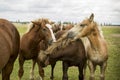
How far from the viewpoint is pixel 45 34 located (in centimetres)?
880

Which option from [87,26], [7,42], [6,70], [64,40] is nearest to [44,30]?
[87,26]

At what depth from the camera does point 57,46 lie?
7234 mm

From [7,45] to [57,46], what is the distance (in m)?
1.23

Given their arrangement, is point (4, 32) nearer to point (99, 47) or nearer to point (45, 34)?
point (45, 34)

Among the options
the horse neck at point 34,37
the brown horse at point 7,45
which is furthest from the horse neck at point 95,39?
the brown horse at point 7,45

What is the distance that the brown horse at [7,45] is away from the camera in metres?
6.57

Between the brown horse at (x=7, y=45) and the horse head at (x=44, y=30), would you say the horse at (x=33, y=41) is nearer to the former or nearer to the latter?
the horse head at (x=44, y=30)

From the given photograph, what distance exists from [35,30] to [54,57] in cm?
126

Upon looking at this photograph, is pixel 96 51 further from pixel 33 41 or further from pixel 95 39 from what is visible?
pixel 33 41

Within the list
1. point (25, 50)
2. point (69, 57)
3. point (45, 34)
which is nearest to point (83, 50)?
point (69, 57)

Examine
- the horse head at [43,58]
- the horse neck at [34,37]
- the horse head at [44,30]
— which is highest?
the horse head at [44,30]

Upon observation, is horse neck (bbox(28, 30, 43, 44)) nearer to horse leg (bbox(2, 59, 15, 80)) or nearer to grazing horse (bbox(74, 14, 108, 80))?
grazing horse (bbox(74, 14, 108, 80))

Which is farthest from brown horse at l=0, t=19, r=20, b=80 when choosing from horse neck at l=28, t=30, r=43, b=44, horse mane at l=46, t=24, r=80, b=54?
horse neck at l=28, t=30, r=43, b=44

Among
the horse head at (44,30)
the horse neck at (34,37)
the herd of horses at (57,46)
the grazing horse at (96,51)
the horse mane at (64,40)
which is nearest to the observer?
the horse mane at (64,40)
